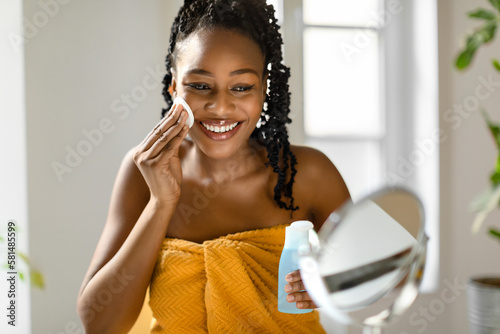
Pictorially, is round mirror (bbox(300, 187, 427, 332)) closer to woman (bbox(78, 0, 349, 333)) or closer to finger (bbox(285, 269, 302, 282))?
finger (bbox(285, 269, 302, 282))

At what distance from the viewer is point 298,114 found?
1695 mm

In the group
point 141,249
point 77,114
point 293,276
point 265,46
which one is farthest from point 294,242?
point 77,114

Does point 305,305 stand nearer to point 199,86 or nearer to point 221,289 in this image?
point 221,289

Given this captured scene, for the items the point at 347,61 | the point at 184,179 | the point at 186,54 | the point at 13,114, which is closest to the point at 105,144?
the point at 13,114

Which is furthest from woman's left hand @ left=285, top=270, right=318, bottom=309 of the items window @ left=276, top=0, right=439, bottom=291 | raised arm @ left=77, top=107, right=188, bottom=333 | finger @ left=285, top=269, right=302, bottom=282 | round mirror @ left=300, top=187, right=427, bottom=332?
window @ left=276, top=0, right=439, bottom=291

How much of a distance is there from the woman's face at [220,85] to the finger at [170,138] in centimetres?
7

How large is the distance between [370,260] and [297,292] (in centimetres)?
22

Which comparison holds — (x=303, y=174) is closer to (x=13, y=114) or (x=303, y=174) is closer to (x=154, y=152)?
(x=154, y=152)

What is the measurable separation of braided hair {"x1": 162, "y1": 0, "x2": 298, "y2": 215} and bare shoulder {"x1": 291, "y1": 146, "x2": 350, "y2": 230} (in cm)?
3

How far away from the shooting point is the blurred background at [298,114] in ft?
4.66

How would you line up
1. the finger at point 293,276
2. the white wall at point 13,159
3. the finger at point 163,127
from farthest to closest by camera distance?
the white wall at point 13,159, the finger at point 163,127, the finger at point 293,276

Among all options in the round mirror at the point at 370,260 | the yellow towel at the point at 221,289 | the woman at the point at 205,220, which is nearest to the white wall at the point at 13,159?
the woman at the point at 205,220

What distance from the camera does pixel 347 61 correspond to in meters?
1.88

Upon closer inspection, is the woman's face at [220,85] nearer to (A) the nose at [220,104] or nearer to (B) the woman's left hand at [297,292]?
(A) the nose at [220,104]
